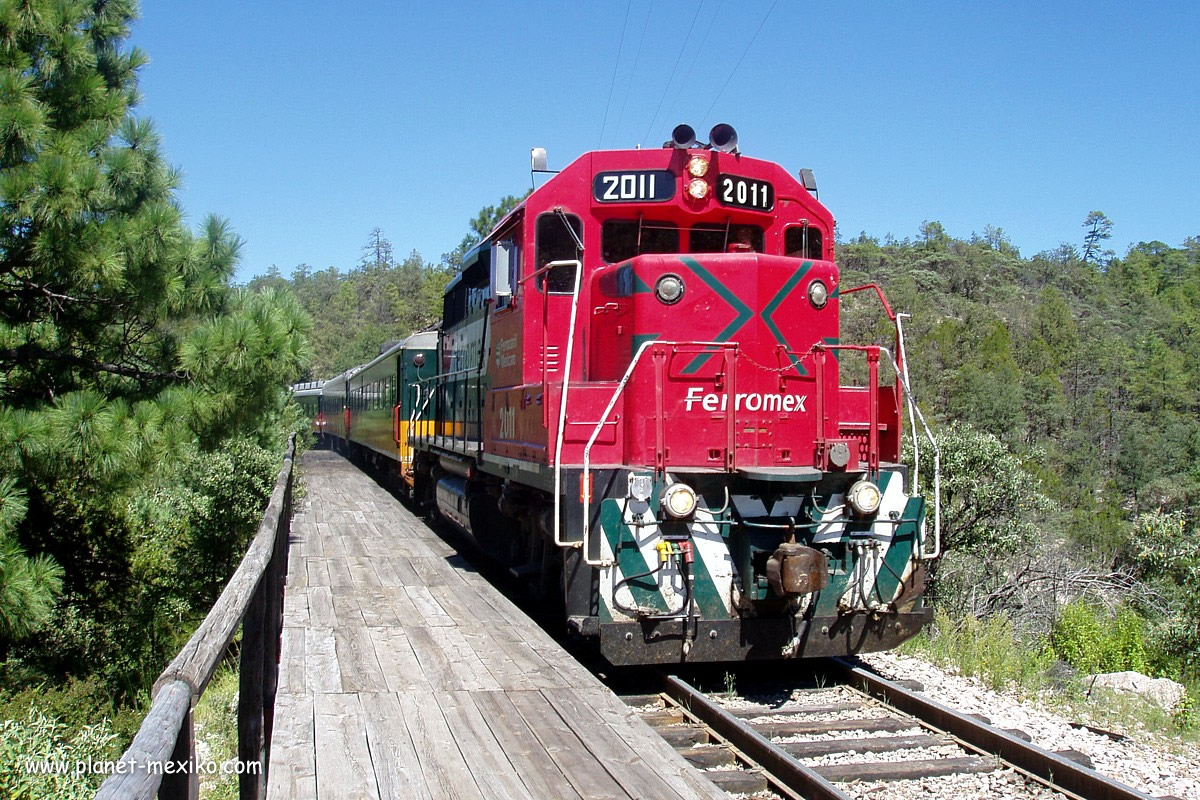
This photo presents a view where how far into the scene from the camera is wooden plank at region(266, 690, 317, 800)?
3631mm

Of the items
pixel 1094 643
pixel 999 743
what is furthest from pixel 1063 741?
pixel 1094 643

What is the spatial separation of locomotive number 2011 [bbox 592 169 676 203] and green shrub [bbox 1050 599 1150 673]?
950 centimetres

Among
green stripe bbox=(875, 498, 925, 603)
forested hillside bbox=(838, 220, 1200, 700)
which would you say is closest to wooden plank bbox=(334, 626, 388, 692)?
green stripe bbox=(875, 498, 925, 603)

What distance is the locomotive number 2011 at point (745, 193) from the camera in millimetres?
7164

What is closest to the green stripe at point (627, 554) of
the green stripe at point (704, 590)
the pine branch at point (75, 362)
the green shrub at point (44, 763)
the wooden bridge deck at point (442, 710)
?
the green stripe at point (704, 590)

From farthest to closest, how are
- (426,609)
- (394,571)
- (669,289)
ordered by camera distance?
(394,571) < (426,609) < (669,289)

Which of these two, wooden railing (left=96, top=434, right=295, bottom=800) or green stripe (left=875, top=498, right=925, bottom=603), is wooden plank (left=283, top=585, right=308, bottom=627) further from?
green stripe (left=875, top=498, right=925, bottom=603)

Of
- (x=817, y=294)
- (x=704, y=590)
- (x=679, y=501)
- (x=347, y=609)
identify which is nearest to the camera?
(x=679, y=501)

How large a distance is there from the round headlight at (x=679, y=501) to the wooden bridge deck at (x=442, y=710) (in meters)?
1.07

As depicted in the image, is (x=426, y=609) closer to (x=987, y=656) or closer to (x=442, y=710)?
(x=442, y=710)

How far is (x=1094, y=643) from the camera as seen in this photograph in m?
13.4

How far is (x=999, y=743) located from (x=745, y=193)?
4110mm

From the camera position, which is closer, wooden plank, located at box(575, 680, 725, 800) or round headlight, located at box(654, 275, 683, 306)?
wooden plank, located at box(575, 680, 725, 800)

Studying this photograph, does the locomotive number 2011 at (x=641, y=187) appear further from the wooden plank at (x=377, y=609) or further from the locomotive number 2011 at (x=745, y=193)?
the wooden plank at (x=377, y=609)
